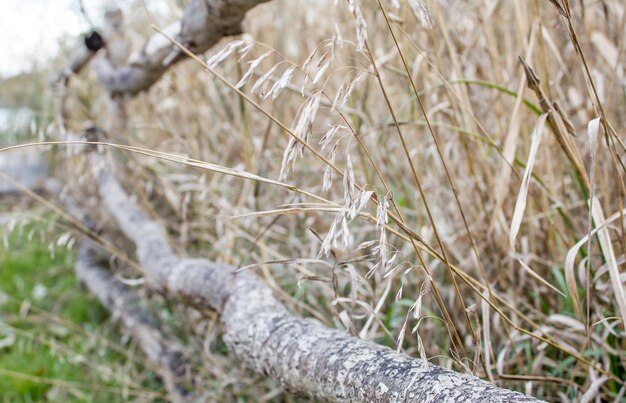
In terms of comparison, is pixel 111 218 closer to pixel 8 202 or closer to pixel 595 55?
pixel 8 202

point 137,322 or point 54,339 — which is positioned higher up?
point 137,322

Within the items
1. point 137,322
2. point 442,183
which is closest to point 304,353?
point 442,183

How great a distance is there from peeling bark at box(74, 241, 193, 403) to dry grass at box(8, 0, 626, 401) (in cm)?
22

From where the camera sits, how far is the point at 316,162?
234cm

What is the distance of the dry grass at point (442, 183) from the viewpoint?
0.98 m

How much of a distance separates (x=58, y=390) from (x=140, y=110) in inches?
59.8

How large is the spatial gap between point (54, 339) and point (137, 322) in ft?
1.68

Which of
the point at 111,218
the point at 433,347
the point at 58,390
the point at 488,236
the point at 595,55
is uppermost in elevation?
the point at 595,55

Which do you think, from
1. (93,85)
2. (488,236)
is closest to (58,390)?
(488,236)

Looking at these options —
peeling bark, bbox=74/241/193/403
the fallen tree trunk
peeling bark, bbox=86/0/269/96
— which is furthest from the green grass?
peeling bark, bbox=86/0/269/96

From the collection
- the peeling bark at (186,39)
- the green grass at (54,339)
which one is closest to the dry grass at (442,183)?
the peeling bark at (186,39)

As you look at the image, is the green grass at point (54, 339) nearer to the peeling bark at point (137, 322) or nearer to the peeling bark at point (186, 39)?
the peeling bark at point (137, 322)

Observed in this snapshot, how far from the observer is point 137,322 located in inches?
95.7

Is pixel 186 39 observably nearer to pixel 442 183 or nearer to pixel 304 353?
pixel 442 183
